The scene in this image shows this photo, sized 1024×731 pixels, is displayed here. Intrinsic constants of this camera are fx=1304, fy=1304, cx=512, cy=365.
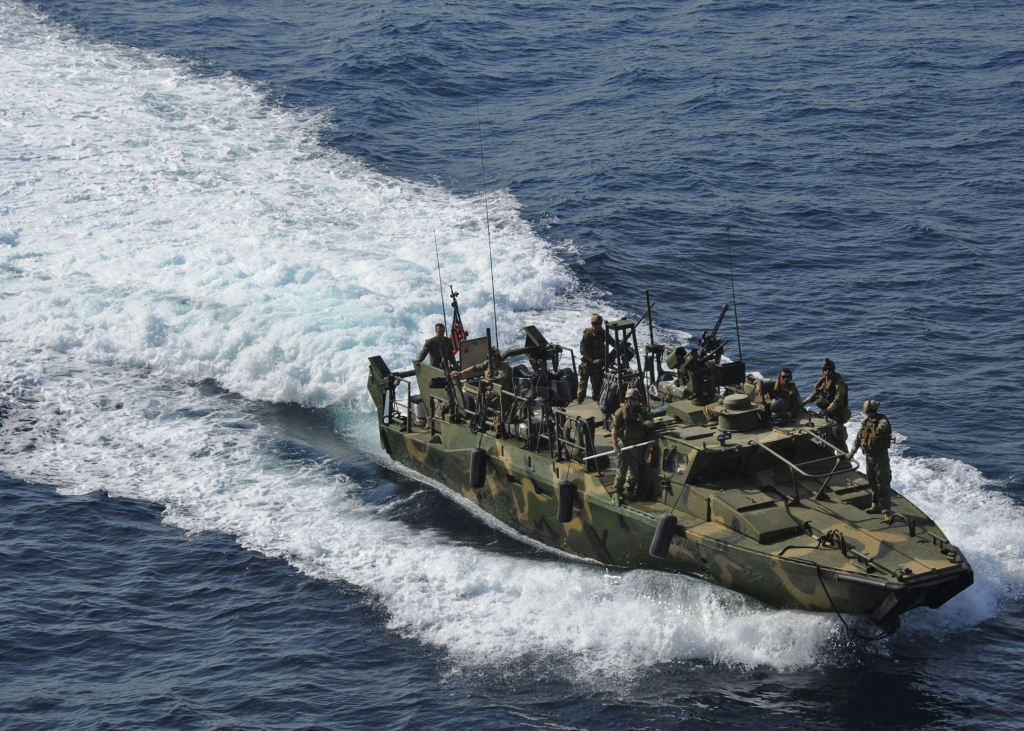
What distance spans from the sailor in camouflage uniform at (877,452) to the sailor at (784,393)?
1.79 meters

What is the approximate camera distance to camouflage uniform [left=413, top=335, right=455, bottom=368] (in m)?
25.4

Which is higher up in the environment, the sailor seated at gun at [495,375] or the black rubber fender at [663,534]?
the sailor seated at gun at [495,375]

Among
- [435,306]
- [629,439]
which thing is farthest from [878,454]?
[435,306]

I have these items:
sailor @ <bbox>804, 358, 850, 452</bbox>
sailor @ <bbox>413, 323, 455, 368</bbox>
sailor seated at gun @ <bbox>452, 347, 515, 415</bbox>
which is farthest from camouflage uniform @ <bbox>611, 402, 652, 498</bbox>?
sailor @ <bbox>413, 323, 455, 368</bbox>

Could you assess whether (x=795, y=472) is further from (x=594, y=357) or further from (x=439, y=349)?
(x=439, y=349)

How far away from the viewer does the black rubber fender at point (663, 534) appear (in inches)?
762

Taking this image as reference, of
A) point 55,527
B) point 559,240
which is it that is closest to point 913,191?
point 559,240

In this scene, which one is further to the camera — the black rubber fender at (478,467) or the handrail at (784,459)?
the black rubber fender at (478,467)

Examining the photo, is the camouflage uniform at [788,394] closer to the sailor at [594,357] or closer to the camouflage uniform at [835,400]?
the camouflage uniform at [835,400]

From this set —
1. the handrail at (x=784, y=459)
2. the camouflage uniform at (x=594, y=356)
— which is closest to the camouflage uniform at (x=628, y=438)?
the handrail at (x=784, y=459)

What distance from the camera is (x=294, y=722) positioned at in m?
17.2

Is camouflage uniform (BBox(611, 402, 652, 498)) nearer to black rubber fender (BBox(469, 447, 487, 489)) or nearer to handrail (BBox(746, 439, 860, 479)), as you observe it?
handrail (BBox(746, 439, 860, 479))

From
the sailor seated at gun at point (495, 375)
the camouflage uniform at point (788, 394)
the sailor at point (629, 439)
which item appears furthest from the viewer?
the sailor seated at gun at point (495, 375)

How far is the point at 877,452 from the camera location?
19.3 metres
